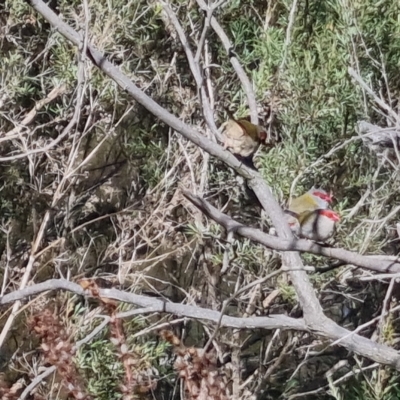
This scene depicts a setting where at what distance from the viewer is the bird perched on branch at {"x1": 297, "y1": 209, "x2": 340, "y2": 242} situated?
2.99 metres

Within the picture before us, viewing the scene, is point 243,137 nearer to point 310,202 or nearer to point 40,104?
point 310,202

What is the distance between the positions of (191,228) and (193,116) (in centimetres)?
60

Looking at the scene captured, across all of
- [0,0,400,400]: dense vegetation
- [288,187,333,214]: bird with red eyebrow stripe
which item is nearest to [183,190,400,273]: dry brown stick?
[288,187,333,214]: bird with red eyebrow stripe

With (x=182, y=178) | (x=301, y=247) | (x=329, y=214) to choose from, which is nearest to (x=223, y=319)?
(x=301, y=247)

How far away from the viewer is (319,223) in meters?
3.03

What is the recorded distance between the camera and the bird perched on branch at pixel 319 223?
2993mm

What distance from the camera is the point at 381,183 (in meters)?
3.54

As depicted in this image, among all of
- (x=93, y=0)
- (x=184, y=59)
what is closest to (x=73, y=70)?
(x=93, y=0)

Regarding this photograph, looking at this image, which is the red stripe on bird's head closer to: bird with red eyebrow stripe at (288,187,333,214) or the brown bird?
bird with red eyebrow stripe at (288,187,333,214)

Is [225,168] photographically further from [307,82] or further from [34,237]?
[34,237]

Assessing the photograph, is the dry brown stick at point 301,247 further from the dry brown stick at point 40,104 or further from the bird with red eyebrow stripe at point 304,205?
the dry brown stick at point 40,104

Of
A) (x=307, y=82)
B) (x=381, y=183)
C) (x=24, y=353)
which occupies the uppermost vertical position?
(x=307, y=82)

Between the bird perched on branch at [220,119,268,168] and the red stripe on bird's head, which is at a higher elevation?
the bird perched on branch at [220,119,268,168]

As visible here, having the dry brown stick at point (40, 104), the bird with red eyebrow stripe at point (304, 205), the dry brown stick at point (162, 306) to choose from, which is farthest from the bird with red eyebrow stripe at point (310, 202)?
the dry brown stick at point (40, 104)
